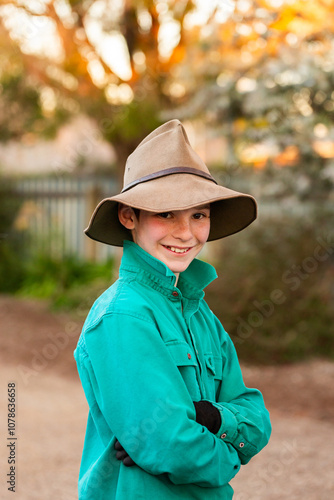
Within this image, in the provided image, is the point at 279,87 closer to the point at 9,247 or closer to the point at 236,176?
the point at 236,176

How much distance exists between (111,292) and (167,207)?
309mm

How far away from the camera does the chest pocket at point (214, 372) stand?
6.34 feet

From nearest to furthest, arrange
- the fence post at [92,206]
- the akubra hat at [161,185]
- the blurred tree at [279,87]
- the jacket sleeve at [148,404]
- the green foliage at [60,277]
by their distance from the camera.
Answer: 1. the jacket sleeve at [148,404]
2. the akubra hat at [161,185]
3. the blurred tree at [279,87]
4. the green foliage at [60,277]
5. the fence post at [92,206]

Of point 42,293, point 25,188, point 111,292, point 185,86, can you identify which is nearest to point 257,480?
point 111,292

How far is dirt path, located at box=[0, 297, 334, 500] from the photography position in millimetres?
4254

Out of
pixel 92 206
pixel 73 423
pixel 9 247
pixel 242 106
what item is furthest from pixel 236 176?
pixel 9 247

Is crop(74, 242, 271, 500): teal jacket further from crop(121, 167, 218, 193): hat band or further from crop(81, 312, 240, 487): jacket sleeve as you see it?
crop(121, 167, 218, 193): hat band

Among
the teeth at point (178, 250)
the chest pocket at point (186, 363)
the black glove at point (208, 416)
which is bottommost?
the black glove at point (208, 416)

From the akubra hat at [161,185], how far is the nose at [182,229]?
0.10 metres

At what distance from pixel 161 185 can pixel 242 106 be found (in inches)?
203

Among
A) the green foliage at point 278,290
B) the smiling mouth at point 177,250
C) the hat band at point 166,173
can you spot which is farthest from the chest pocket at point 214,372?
the green foliage at point 278,290

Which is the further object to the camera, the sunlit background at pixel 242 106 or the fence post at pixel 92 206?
the fence post at pixel 92 206

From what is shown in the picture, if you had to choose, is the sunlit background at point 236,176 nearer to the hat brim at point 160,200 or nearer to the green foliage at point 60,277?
the green foliage at point 60,277

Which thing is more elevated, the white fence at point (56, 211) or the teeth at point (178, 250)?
the teeth at point (178, 250)
